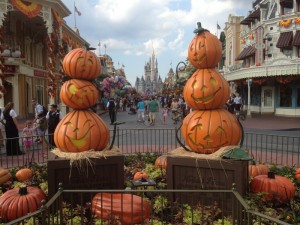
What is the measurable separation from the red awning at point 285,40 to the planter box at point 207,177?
2285cm

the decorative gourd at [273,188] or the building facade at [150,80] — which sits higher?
the building facade at [150,80]

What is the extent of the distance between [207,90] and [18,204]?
312 centimetres

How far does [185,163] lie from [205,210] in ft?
2.39

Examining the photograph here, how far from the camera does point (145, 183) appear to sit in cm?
487

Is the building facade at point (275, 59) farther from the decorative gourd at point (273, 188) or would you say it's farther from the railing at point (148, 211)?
the railing at point (148, 211)

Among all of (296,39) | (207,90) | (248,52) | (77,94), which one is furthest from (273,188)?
(248,52)

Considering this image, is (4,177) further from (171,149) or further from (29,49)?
(29,49)

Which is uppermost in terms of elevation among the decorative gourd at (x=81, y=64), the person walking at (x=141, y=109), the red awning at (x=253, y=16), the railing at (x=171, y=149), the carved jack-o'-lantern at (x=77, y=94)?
the red awning at (x=253, y=16)

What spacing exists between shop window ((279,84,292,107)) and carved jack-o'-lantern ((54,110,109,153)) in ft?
79.7

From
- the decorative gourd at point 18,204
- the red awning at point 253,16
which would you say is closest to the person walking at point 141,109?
the decorative gourd at point 18,204

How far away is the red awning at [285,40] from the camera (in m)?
24.7

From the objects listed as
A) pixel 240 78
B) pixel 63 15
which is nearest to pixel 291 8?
pixel 240 78

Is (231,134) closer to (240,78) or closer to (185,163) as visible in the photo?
(185,163)

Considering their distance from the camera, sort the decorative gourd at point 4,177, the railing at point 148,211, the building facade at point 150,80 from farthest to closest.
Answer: the building facade at point 150,80 → the decorative gourd at point 4,177 → the railing at point 148,211
